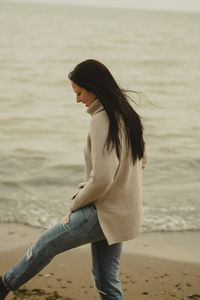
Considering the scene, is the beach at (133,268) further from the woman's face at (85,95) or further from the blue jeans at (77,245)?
the woman's face at (85,95)

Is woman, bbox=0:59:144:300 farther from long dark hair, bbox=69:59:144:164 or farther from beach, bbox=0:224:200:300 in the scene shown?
beach, bbox=0:224:200:300

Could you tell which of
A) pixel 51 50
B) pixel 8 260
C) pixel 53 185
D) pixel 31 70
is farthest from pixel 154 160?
pixel 51 50

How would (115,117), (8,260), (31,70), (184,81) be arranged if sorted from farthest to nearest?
1. (31,70)
2. (184,81)
3. (8,260)
4. (115,117)

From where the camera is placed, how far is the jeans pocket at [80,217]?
2.70 metres

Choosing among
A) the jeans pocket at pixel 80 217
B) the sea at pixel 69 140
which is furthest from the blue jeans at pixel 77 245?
the sea at pixel 69 140

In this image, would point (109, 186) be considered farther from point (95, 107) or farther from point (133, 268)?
point (133, 268)

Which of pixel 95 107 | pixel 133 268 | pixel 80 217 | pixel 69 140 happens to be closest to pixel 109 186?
pixel 80 217

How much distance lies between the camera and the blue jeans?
271 cm

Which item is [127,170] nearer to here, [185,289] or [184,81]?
[185,289]

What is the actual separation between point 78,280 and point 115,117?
7.19ft

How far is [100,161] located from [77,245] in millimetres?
588

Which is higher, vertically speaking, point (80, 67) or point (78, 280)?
point (80, 67)

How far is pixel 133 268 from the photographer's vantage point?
4602 mm

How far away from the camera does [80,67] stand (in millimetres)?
2609
